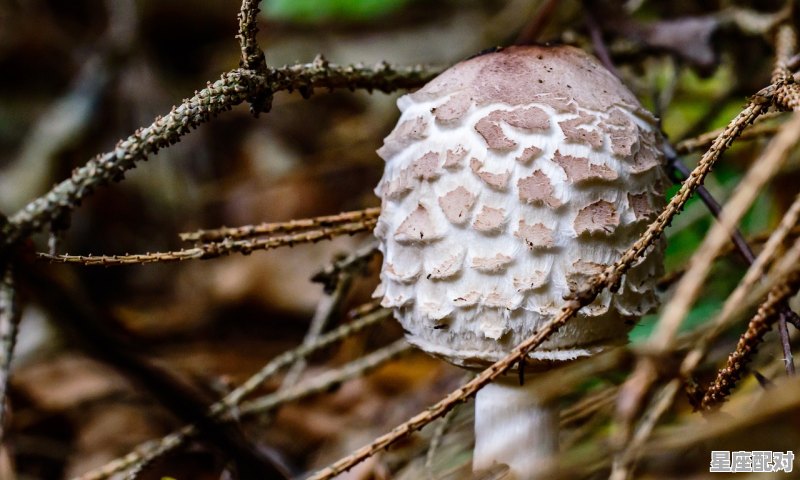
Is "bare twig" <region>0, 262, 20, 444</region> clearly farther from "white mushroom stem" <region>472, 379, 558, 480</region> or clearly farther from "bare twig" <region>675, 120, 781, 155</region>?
"bare twig" <region>675, 120, 781, 155</region>

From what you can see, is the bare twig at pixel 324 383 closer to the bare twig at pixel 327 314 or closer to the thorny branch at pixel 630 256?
the bare twig at pixel 327 314

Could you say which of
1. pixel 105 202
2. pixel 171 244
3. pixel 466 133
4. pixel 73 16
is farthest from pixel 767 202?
pixel 73 16

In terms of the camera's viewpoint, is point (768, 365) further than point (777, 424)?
Yes

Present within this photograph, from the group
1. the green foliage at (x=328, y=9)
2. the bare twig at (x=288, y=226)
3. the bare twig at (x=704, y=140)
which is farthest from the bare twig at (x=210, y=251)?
the green foliage at (x=328, y=9)

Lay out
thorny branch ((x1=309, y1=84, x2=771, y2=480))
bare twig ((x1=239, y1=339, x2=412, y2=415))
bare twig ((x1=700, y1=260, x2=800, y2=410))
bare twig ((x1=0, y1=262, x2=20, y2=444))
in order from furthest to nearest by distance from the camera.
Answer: bare twig ((x1=239, y1=339, x2=412, y2=415)) < bare twig ((x1=0, y1=262, x2=20, y2=444)) < thorny branch ((x1=309, y1=84, x2=771, y2=480)) < bare twig ((x1=700, y1=260, x2=800, y2=410))

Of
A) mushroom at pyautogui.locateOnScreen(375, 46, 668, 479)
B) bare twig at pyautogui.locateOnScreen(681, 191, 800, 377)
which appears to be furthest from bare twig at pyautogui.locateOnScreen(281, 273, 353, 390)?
bare twig at pyautogui.locateOnScreen(681, 191, 800, 377)

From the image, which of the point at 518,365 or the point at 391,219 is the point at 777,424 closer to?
the point at 518,365

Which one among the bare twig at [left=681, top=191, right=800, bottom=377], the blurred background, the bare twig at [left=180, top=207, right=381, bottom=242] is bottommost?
the bare twig at [left=681, top=191, right=800, bottom=377]
